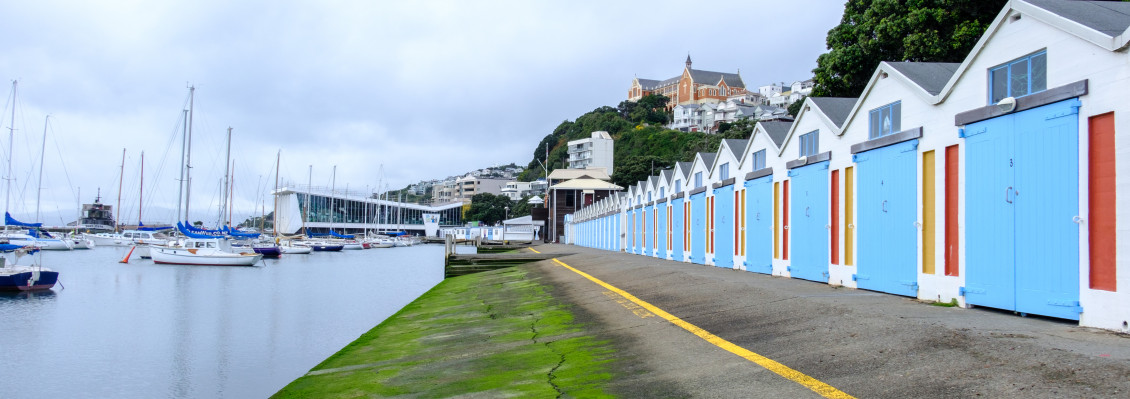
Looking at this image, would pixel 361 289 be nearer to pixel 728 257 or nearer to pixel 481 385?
pixel 728 257

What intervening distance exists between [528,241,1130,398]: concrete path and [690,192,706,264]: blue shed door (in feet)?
47.4

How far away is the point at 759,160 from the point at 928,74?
860 cm

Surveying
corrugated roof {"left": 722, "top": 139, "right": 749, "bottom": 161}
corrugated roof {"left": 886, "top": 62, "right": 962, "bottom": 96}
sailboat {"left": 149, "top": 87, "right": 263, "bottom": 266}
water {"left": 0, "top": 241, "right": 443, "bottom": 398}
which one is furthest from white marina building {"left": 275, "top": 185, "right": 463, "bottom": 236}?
corrugated roof {"left": 886, "top": 62, "right": 962, "bottom": 96}

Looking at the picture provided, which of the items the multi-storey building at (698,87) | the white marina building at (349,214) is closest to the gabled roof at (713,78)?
the multi-storey building at (698,87)

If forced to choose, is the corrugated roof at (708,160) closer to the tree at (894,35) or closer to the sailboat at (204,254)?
the tree at (894,35)

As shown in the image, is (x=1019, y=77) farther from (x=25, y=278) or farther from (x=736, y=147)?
(x=25, y=278)

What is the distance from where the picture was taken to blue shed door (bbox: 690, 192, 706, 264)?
28.0m

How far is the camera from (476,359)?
11.8 metres

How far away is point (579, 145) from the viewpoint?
152 metres

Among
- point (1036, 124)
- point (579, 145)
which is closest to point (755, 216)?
point (1036, 124)

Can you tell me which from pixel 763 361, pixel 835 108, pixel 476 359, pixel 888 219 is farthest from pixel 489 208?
pixel 763 361

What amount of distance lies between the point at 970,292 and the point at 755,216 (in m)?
11.1

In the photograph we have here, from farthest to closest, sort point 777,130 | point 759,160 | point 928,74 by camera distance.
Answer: point 759,160, point 777,130, point 928,74

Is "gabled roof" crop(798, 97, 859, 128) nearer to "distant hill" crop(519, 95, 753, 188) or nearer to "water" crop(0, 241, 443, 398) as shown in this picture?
"water" crop(0, 241, 443, 398)
